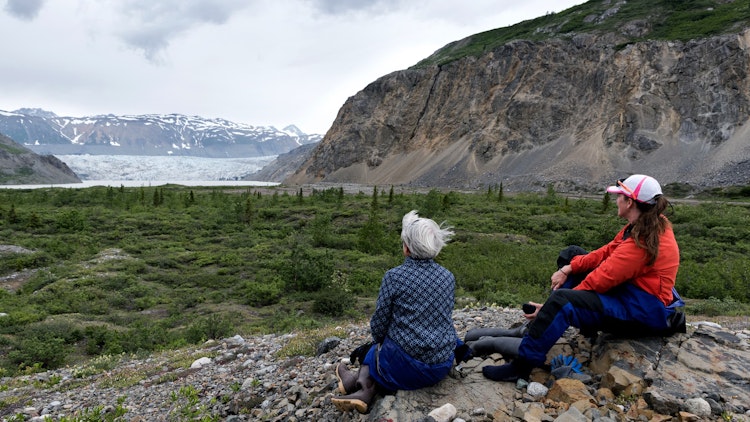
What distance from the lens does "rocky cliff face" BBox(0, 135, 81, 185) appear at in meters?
138

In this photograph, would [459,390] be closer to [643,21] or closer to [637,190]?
[637,190]

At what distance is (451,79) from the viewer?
98.2 m

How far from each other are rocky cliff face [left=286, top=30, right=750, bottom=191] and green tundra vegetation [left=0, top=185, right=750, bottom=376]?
126ft

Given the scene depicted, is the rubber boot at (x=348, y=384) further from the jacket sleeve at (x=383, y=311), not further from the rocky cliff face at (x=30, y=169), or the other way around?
the rocky cliff face at (x=30, y=169)

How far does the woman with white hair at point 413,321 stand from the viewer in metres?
4.30

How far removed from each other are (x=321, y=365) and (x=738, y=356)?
5138mm

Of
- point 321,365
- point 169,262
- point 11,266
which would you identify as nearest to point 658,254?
point 321,365

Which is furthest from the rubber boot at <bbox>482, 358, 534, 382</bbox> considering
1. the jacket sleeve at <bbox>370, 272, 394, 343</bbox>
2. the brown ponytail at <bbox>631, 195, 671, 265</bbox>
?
the brown ponytail at <bbox>631, 195, 671, 265</bbox>

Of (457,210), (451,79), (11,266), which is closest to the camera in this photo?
(11,266)

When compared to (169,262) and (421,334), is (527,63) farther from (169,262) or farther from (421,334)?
(421,334)

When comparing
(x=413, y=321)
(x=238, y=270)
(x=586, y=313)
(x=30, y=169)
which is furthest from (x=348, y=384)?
(x=30, y=169)

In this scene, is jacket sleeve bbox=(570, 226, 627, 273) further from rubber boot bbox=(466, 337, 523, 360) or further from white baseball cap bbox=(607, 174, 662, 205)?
rubber boot bbox=(466, 337, 523, 360)

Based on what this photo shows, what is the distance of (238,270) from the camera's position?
1814cm

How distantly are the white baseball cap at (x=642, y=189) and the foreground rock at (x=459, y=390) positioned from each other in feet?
5.42
